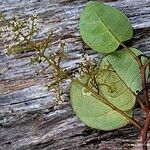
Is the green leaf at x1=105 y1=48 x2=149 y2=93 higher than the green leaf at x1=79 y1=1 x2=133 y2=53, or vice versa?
the green leaf at x1=79 y1=1 x2=133 y2=53

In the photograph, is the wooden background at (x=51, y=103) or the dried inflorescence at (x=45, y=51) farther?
the wooden background at (x=51, y=103)

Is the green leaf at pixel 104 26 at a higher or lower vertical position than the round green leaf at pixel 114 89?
higher

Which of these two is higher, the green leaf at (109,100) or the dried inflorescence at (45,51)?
the dried inflorescence at (45,51)

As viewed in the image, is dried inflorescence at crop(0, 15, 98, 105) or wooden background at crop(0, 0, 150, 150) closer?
dried inflorescence at crop(0, 15, 98, 105)

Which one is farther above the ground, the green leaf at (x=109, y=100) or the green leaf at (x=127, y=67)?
the green leaf at (x=127, y=67)

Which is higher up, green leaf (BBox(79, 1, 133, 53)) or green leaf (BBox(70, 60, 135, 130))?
green leaf (BBox(79, 1, 133, 53))
